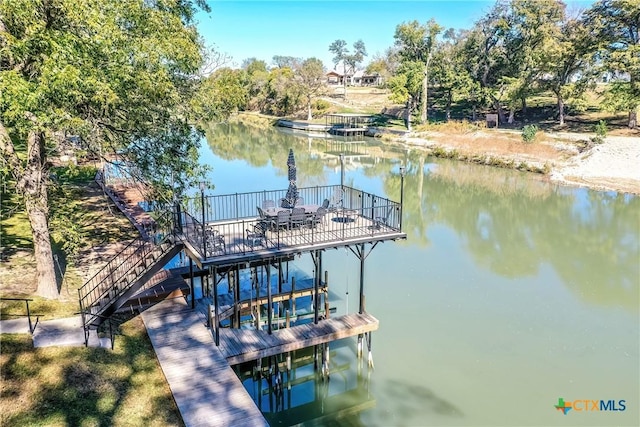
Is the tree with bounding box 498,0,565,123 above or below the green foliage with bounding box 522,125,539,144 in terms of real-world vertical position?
above

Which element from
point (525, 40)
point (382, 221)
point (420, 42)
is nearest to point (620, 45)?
point (525, 40)

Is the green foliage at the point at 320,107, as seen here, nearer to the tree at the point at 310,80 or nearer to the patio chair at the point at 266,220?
the tree at the point at 310,80

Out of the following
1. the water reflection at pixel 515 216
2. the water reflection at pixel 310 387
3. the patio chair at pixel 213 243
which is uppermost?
the patio chair at pixel 213 243

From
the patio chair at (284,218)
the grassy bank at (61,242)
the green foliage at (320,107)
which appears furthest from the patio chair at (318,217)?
the green foliage at (320,107)

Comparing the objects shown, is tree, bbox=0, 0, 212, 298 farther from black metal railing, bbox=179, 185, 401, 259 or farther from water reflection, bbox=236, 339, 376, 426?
water reflection, bbox=236, 339, 376, 426

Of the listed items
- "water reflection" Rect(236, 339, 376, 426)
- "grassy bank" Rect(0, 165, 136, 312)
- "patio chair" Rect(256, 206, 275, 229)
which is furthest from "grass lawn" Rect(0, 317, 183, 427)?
"patio chair" Rect(256, 206, 275, 229)

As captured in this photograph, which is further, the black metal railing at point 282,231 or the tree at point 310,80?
the tree at point 310,80

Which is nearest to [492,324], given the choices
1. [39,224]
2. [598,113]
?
[39,224]
